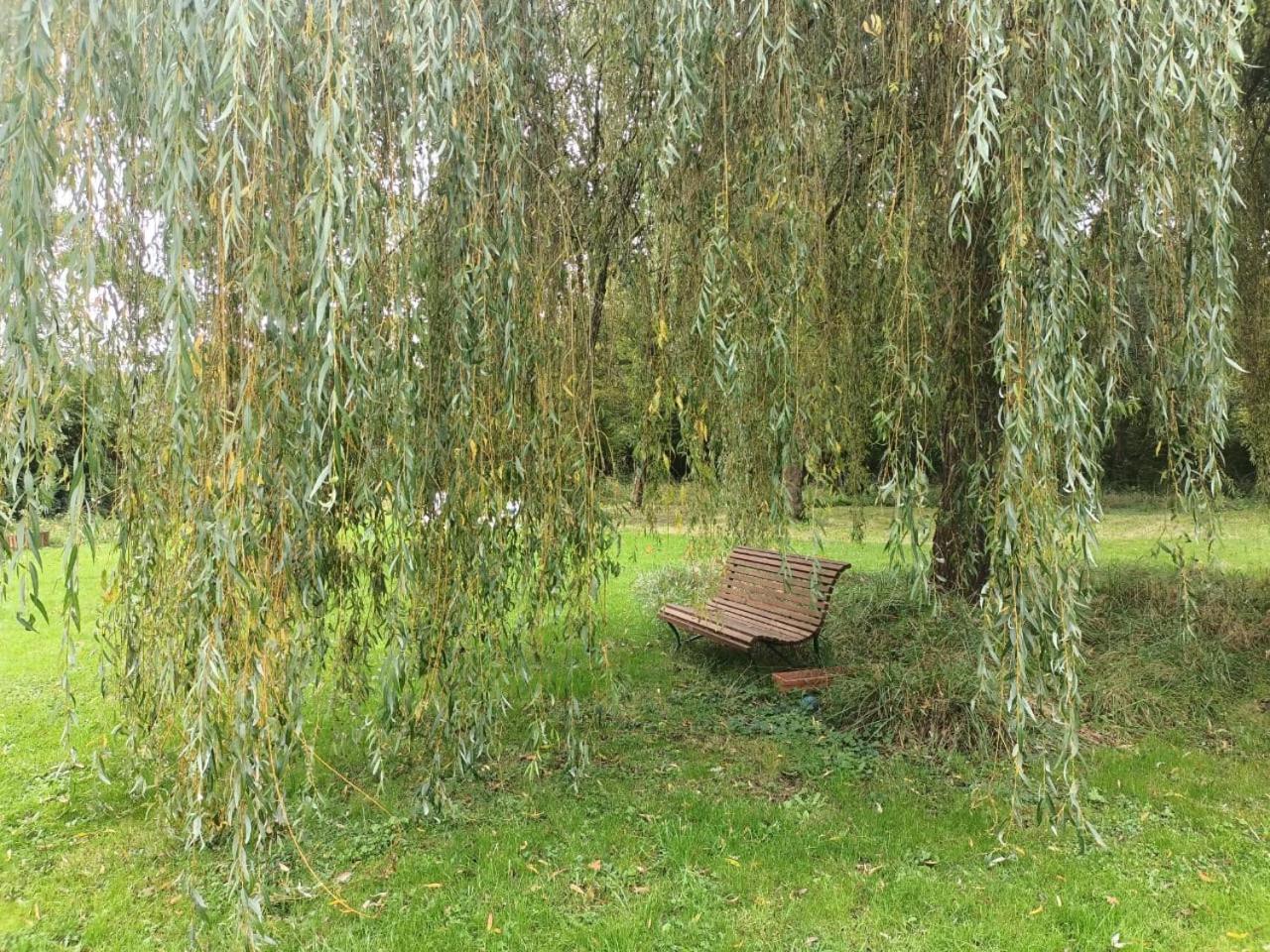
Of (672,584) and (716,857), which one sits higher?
(672,584)

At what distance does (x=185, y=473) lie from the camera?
194 cm

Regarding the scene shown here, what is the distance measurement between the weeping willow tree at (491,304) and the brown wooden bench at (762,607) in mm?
1831

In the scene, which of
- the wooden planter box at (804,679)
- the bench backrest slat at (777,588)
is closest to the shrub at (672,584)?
the bench backrest slat at (777,588)

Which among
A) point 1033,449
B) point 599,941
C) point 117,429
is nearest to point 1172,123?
point 1033,449

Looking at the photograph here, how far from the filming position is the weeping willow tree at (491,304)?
196 centimetres

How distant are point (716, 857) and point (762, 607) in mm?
2478

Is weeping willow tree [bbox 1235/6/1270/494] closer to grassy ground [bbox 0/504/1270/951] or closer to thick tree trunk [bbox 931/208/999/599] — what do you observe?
grassy ground [bbox 0/504/1270/951]

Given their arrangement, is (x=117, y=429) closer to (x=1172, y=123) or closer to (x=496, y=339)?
(x=496, y=339)

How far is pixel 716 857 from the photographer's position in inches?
121

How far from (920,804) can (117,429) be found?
10.9 ft

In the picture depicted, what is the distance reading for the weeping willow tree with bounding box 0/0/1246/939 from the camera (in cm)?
196

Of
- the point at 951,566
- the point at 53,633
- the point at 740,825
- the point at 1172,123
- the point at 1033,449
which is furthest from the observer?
the point at 53,633

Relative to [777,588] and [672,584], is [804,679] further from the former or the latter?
[672,584]

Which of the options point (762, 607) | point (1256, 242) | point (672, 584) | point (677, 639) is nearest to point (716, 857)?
point (762, 607)
